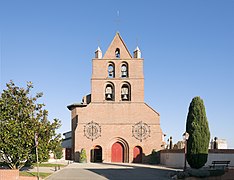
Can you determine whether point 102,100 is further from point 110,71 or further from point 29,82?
point 29,82

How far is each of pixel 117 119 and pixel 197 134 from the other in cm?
1783

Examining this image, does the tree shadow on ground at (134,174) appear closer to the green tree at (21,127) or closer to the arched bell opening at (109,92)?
the green tree at (21,127)

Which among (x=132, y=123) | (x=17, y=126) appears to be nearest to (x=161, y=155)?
(x=132, y=123)

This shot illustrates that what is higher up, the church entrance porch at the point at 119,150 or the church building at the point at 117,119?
the church building at the point at 117,119

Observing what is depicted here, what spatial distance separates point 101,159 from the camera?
44812mm

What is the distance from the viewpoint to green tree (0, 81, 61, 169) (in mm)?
23197

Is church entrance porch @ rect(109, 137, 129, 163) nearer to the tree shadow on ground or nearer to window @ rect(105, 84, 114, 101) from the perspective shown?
window @ rect(105, 84, 114, 101)

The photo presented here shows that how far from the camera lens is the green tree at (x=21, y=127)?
76.1 feet

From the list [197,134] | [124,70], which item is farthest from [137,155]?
[197,134]

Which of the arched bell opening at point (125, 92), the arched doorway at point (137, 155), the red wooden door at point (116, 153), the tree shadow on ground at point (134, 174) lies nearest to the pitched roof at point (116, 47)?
the arched bell opening at point (125, 92)

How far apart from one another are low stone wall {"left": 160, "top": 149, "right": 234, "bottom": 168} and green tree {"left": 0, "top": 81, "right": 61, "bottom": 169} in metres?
16.3

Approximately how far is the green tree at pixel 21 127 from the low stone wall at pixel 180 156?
16.3m

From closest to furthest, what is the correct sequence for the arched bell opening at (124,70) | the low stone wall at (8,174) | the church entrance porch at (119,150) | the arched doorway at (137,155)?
the low stone wall at (8,174), the arched doorway at (137,155), the church entrance porch at (119,150), the arched bell opening at (124,70)

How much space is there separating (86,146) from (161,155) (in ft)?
31.9
